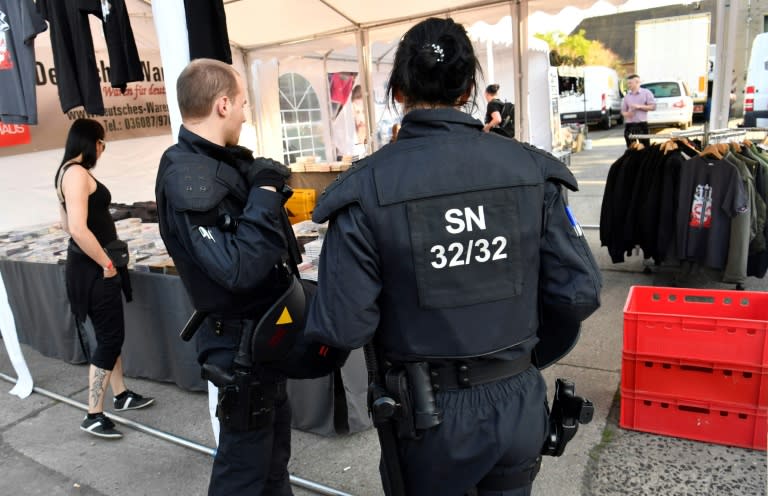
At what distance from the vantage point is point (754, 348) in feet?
8.98

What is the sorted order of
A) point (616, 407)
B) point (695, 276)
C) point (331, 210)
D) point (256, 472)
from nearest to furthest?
point (331, 210), point (256, 472), point (616, 407), point (695, 276)

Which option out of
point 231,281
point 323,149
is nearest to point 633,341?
point 231,281

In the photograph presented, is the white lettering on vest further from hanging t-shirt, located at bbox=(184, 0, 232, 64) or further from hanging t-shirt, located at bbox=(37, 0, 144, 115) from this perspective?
hanging t-shirt, located at bbox=(37, 0, 144, 115)

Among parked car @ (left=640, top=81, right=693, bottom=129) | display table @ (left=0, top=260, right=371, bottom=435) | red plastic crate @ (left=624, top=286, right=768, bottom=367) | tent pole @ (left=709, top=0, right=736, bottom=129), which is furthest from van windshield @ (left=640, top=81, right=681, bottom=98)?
display table @ (left=0, top=260, right=371, bottom=435)

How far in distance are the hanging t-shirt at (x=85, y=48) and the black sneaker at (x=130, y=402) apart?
187cm

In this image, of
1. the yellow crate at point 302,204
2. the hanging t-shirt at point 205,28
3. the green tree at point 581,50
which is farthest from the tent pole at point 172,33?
the green tree at point 581,50

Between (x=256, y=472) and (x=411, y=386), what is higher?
(x=411, y=386)

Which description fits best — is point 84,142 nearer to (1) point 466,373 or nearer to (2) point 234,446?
(2) point 234,446

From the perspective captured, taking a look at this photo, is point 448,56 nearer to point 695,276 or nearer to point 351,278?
point 351,278

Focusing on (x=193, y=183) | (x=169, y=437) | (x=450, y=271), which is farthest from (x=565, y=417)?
(x=169, y=437)

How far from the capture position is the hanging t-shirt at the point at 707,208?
4184mm

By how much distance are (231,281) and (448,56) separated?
951 millimetres

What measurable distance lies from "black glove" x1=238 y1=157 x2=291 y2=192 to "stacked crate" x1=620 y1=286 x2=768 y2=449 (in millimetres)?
1960

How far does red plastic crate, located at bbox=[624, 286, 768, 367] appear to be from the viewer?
2.73 metres
